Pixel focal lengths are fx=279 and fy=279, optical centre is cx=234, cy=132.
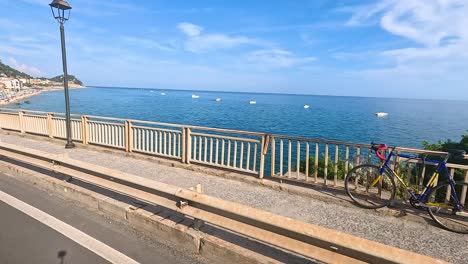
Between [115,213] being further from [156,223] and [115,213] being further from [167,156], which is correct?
[167,156]

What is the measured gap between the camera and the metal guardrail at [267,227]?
2.34m

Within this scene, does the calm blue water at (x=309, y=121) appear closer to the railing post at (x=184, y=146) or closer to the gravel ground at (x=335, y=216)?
the railing post at (x=184, y=146)

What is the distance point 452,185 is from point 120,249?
16.0 ft

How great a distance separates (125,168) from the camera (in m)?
7.59

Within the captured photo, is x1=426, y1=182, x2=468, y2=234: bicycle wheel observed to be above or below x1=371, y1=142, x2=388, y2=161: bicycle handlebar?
below

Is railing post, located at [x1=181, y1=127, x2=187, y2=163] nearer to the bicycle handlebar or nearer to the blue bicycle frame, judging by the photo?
the bicycle handlebar

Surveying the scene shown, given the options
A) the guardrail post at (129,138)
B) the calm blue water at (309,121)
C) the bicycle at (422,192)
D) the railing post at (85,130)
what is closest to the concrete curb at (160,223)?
the bicycle at (422,192)

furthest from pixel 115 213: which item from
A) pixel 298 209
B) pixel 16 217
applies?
pixel 298 209

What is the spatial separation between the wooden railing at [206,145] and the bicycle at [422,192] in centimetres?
22

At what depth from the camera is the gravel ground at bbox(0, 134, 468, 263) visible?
3.87 metres

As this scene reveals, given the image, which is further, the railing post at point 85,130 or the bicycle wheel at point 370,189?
the railing post at point 85,130

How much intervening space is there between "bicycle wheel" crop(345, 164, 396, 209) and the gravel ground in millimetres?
245

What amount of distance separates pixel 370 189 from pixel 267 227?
337 cm

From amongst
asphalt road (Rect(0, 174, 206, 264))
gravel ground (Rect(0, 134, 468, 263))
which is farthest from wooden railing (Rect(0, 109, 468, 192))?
asphalt road (Rect(0, 174, 206, 264))
